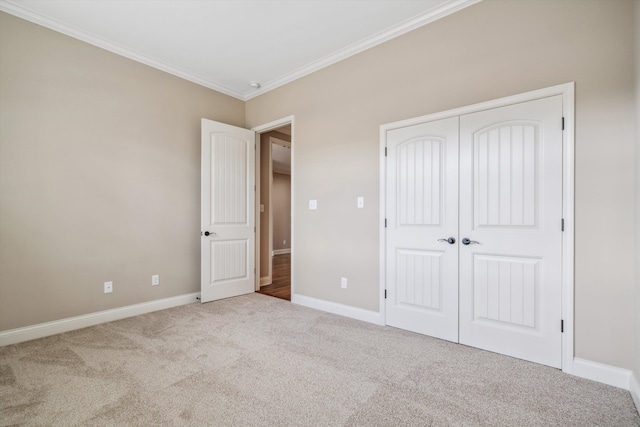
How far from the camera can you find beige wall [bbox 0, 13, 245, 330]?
270 centimetres

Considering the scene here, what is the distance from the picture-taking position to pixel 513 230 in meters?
2.36

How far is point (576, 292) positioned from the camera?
2.11 meters

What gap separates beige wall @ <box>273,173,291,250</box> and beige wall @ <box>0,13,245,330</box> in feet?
18.1

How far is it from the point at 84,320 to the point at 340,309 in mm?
2683

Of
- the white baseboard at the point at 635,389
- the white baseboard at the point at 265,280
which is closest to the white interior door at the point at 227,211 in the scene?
the white baseboard at the point at 265,280

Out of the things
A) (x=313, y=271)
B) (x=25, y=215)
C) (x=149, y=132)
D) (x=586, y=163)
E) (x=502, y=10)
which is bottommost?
(x=313, y=271)

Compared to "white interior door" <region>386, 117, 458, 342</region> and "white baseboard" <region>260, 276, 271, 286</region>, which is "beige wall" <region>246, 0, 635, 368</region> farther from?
"white baseboard" <region>260, 276, 271, 286</region>

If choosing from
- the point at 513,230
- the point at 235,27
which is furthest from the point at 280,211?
the point at 513,230

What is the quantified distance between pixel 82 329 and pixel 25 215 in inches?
48.1

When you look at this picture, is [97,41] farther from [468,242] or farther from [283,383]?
[468,242]

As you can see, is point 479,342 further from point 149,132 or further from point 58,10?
point 58,10

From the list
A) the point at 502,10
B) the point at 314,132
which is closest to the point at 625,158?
the point at 502,10

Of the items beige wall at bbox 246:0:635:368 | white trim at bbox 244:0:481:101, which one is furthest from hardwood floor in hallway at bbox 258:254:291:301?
white trim at bbox 244:0:481:101

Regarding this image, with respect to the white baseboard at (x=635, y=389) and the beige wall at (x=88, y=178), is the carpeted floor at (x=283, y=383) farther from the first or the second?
the beige wall at (x=88, y=178)
